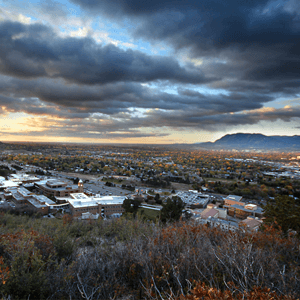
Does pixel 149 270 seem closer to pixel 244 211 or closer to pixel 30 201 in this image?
pixel 244 211

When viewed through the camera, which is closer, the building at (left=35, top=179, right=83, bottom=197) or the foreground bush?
the foreground bush

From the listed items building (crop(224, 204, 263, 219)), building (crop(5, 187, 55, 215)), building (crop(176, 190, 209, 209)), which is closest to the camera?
building (crop(5, 187, 55, 215))

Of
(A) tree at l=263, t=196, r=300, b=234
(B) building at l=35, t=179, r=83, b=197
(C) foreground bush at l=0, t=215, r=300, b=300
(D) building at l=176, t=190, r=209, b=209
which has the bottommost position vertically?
(D) building at l=176, t=190, r=209, b=209

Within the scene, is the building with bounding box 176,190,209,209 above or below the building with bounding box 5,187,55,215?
below

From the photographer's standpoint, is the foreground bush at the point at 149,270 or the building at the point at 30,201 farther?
the building at the point at 30,201

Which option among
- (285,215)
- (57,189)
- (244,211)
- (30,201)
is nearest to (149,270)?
Answer: (285,215)

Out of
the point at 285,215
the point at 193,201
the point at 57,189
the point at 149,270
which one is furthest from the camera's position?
the point at 57,189

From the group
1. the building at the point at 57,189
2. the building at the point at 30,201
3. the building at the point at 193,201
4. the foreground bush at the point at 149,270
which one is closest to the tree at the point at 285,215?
the foreground bush at the point at 149,270

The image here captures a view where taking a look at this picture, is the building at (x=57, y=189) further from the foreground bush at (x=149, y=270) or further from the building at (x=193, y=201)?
the foreground bush at (x=149, y=270)

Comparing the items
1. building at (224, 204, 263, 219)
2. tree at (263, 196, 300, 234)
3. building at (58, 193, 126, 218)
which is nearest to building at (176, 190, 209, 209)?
building at (224, 204, 263, 219)

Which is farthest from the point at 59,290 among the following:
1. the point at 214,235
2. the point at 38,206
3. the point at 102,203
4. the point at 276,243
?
the point at 38,206

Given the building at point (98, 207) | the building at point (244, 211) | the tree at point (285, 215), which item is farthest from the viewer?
the building at point (244, 211)

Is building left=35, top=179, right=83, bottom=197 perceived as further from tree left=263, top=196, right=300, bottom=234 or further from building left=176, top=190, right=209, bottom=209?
tree left=263, top=196, right=300, bottom=234
